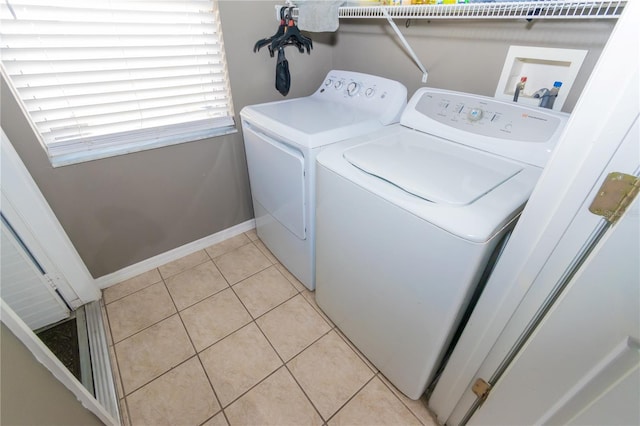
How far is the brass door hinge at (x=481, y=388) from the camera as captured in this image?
94 centimetres

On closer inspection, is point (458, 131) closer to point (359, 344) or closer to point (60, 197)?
point (359, 344)

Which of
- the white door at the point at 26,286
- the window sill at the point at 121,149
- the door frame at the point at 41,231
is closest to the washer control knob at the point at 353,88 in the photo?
the window sill at the point at 121,149

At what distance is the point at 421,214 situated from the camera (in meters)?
0.83

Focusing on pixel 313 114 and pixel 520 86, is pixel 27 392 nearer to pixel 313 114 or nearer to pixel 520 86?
pixel 313 114

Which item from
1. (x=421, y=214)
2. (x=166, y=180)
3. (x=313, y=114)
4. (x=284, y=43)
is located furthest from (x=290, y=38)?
(x=421, y=214)

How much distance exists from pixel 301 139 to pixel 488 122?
2.60ft

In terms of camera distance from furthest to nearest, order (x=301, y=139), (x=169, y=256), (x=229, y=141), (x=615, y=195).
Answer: (x=169, y=256)
(x=229, y=141)
(x=301, y=139)
(x=615, y=195)

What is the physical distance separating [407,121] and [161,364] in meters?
1.71

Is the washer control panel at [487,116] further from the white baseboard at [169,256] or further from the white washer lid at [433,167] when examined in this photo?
the white baseboard at [169,256]

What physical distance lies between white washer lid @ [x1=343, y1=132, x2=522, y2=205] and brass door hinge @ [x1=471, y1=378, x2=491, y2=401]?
0.61m

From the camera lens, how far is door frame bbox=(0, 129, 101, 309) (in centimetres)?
123

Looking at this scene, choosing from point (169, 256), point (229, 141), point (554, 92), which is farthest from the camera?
point (169, 256)

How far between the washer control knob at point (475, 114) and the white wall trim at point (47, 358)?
161 cm

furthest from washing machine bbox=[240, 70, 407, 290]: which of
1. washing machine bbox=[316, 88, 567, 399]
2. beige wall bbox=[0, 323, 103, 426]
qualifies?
beige wall bbox=[0, 323, 103, 426]
